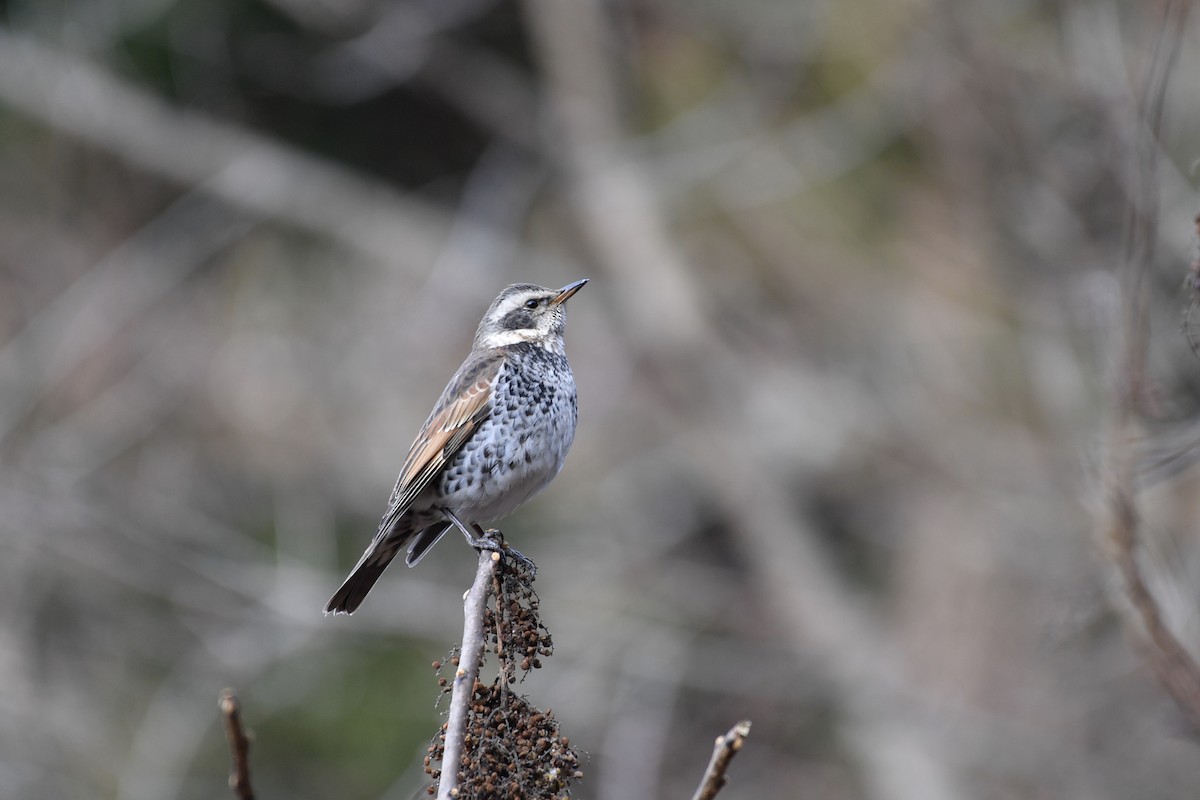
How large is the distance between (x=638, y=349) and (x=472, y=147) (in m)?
2.82

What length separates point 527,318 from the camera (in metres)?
5.67

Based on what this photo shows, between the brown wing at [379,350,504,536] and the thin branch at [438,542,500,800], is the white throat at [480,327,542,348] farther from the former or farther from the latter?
the thin branch at [438,542,500,800]

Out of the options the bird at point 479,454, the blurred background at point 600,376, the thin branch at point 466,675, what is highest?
the blurred background at point 600,376

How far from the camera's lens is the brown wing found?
4820 millimetres

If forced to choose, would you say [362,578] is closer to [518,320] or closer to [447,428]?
[447,428]

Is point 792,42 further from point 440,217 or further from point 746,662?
point 746,662

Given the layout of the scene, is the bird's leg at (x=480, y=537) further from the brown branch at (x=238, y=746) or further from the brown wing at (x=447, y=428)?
the brown branch at (x=238, y=746)

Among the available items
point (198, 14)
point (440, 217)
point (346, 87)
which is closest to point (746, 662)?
point (440, 217)

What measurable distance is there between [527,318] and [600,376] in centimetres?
998

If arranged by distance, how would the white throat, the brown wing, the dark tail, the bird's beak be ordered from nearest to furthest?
the dark tail → the brown wing → the bird's beak → the white throat

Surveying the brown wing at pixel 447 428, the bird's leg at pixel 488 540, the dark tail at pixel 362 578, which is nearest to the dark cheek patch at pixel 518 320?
the brown wing at pixel 447 428

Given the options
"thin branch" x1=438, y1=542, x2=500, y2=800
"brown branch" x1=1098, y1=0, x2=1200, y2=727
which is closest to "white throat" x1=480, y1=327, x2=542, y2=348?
"thin branch" x1=438, y1=542, x2=500, y2=800

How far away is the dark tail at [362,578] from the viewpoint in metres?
4.50

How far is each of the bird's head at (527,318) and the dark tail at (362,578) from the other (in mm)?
1086
